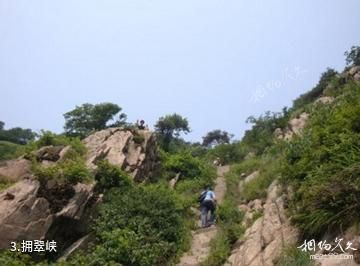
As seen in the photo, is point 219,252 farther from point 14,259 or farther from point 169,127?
point 169,127

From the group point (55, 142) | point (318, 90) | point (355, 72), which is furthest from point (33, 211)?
point (318, 90)

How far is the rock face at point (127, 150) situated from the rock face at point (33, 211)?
3073mm

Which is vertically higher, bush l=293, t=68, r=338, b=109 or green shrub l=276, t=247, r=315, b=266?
bush l=293, t=68, r=338, b=109

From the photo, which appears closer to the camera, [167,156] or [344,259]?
[344,259]

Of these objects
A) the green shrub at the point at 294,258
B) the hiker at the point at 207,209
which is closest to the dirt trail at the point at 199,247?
the hiker at the point at 207,209

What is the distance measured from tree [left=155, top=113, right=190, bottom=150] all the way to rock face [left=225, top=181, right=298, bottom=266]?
56.5 ft

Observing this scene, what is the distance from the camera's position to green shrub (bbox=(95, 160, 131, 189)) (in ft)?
55.2

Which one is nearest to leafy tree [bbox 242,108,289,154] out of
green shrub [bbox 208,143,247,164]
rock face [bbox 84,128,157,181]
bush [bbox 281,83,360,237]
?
green shrub [bbox 208,143,247,164]

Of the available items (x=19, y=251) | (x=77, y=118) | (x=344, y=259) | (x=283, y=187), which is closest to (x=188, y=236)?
(x=283, y=187)

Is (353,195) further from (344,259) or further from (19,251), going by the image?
(19,251)

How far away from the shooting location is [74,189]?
15.0 m

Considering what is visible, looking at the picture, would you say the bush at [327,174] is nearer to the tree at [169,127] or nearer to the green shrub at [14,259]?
the green shrub at [14,259]

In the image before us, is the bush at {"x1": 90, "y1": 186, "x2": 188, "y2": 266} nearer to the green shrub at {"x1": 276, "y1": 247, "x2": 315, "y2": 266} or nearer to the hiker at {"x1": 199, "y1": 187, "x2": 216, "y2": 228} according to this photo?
the hiker at {"x1": 199, "y1": 187, "x2": 216, "y2": 228}

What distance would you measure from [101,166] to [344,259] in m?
10.8
